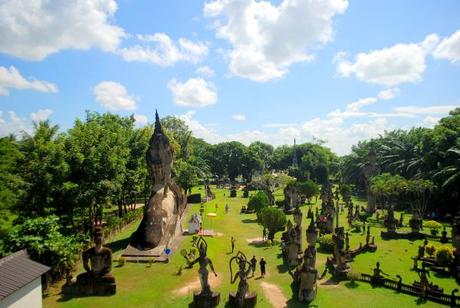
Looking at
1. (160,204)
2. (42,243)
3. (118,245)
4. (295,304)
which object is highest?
(160,204)

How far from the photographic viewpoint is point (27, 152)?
25656mm

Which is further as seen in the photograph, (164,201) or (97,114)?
(97,114)

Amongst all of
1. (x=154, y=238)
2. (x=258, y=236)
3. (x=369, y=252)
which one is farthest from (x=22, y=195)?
(x=369, y=252)

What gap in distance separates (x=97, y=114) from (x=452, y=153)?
39437mm

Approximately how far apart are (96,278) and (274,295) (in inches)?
363

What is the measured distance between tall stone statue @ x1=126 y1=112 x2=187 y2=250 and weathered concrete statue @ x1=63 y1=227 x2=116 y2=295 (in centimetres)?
658

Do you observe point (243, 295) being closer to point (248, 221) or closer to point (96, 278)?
point (96, 278)

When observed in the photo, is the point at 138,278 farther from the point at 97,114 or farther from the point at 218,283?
the point at 97,114

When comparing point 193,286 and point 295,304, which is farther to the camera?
point 193,286

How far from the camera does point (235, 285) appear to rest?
20547mm

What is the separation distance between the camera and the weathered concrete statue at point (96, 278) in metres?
19.2

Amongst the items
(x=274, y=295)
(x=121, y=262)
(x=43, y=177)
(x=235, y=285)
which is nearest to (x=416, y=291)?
(x=274, y=295)

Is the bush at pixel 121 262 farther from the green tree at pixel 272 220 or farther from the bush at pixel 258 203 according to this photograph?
the bush at pixel 258 203

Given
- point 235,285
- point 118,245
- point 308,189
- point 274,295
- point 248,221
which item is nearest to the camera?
point 274,295
